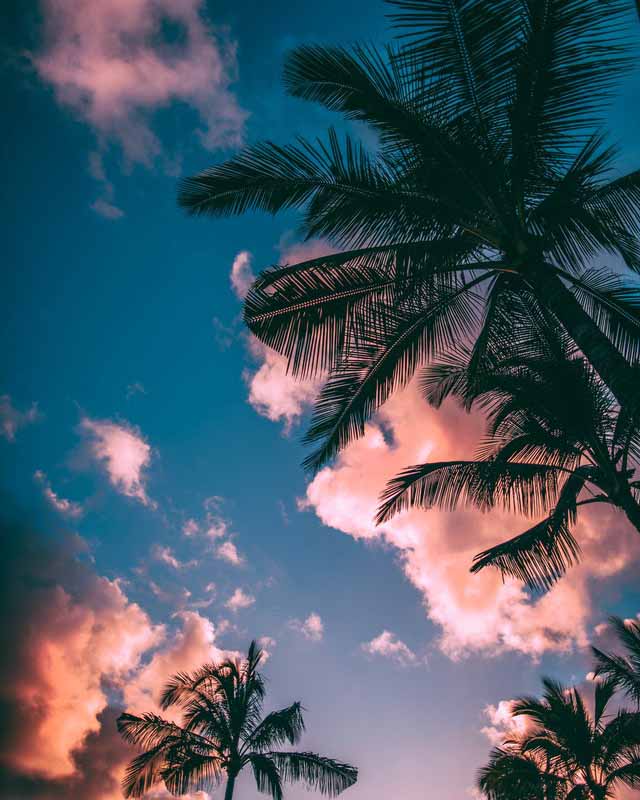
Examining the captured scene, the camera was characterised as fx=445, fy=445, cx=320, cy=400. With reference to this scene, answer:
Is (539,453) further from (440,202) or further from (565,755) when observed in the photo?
(565,755)

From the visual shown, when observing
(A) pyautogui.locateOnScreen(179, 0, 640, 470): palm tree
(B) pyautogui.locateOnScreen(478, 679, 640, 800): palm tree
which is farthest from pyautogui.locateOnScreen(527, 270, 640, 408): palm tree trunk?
(B) pyautogui.locateOnScreen(478, 679, 640, 800): palm tree

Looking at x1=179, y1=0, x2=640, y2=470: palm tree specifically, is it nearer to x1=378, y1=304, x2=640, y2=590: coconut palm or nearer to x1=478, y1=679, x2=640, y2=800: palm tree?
x1=378, y1=304, x2=640, y2=590: coconut palm

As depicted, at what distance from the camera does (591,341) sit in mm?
3914

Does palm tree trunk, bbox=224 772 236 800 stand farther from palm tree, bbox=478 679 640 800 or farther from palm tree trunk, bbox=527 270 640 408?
palm tree trunk, bbox=527 270 640 408

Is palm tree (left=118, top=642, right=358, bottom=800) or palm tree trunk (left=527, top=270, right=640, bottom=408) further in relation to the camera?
palm tree (left=118, top=642, right=358, bottom=800)

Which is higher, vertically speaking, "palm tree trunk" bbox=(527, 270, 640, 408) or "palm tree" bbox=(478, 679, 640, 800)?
"palm tree trunk" bbox=(527, 270, 640, 408)

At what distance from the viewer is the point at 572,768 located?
10531 mm

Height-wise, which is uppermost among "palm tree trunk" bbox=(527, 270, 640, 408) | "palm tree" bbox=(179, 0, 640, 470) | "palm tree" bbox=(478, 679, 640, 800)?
"palm tree" bbox=(179, 0, 640, 470)

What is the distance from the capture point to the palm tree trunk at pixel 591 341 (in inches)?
142

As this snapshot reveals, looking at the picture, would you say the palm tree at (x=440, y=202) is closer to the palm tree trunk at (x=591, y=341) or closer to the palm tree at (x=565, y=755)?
the palm tree trunk at (x=591, y=341)

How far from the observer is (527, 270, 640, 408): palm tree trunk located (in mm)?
3619

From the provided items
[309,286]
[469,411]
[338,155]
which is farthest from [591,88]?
[469,411]

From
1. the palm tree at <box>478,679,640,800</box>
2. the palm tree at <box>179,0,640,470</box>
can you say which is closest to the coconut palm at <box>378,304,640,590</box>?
the palm tree at <box>179,0,640,470</box>

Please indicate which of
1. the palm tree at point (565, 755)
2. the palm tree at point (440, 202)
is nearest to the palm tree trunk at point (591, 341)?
the palm tree at point (440, 202)
